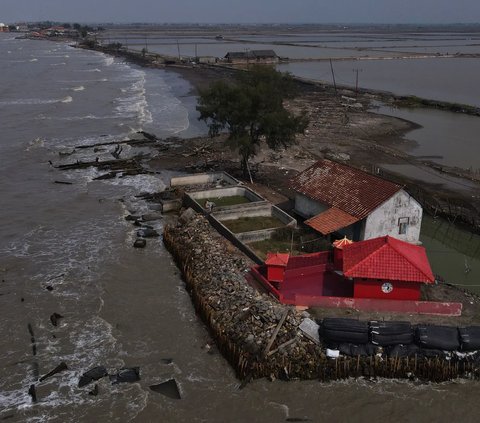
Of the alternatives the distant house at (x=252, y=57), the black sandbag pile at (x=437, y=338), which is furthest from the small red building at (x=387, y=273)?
the distant house at (x=252, y=57)

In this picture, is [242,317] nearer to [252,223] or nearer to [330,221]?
[330,221]

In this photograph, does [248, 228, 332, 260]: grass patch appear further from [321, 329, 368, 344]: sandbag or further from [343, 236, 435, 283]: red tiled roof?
[321, 329, 368, 344]: sandbag

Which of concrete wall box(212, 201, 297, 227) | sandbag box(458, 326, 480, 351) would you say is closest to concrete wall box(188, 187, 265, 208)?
concrete wall box(212, 201, 297, 227)

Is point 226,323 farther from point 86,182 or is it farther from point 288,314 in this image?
point 86,182

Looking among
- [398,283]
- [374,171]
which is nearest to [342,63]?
[374,171]


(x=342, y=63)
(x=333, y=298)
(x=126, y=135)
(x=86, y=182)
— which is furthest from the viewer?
(x=342, y=63)
